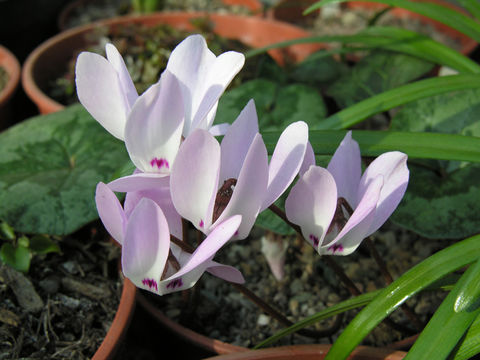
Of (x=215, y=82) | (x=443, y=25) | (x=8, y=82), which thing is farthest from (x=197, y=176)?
(x=443, y=25)

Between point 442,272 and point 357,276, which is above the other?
point 442,272

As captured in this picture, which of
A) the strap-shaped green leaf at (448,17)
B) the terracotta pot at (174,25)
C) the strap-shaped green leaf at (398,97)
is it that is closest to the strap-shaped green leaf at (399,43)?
the strap-shaped green leaf at (448,17)

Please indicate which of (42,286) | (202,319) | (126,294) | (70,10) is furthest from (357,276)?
(70,10)

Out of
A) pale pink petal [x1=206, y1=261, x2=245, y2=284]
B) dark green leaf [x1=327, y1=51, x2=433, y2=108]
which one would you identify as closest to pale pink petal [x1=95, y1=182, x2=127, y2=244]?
pale pink petal [x1=206, y1=261, x2=245, y2=284]

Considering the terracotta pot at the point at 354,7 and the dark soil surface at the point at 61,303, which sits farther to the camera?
the terracotta pot at the point at 354,7

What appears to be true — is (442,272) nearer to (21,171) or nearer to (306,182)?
(306,182)

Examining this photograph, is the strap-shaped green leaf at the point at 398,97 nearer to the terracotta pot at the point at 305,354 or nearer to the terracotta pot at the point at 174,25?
the terracotta pot at the point at 305,354

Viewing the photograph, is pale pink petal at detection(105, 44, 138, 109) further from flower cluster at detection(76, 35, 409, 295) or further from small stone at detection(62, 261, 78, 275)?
small stone at detection(62, 261, 78, 275)
